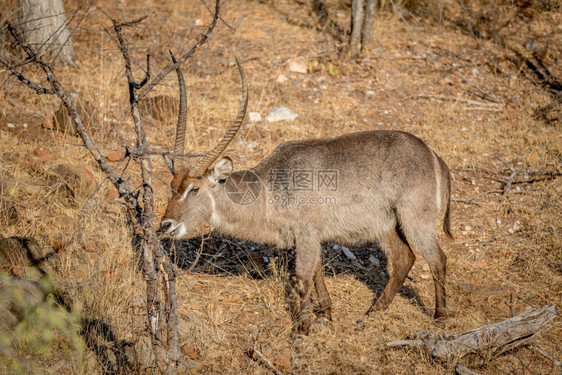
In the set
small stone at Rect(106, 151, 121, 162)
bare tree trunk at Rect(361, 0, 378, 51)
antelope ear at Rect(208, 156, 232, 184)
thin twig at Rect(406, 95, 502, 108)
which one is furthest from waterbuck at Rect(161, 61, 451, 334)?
bare tree trunk at Rect(361, 0, 378, 51)

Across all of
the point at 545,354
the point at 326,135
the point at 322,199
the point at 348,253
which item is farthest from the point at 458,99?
the point at 545,354

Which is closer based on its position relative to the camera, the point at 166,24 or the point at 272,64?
the point at 272,64

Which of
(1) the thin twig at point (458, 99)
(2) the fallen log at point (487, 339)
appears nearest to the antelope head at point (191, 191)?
(2) the fallen log at point (487, 339)

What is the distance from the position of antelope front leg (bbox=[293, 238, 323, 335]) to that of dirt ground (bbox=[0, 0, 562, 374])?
0.61 ft

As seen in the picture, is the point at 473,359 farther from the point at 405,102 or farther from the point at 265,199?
the point at 405,102

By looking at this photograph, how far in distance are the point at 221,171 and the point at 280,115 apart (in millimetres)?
3010

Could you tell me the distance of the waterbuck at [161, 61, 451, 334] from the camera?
185 inches

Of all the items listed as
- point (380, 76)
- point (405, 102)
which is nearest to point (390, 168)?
point (405, 102)

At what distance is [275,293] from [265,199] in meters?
0.89

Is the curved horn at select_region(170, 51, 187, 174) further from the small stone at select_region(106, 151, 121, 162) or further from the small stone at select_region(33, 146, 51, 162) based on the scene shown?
the small stone at select_region(33, 146, 51, 162)

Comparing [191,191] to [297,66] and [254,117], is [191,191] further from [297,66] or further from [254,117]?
[297,66]

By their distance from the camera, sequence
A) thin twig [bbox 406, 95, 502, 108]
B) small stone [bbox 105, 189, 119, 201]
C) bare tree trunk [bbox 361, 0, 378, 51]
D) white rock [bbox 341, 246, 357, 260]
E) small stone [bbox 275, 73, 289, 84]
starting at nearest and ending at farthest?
1. white rock [bbox 341, 246, 357, 260]
2. small stone [bbox 105, 189, 119, 201]
3. thin twig [bbox 406, 95, 502, 108]
4. small stone [bbox 275, 73, 289, 84]
5. bare tree trunk [bbox 361, 0, 378, 51]

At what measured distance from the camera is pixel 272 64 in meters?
8.68

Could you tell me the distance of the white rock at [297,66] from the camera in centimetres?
Result: 865
